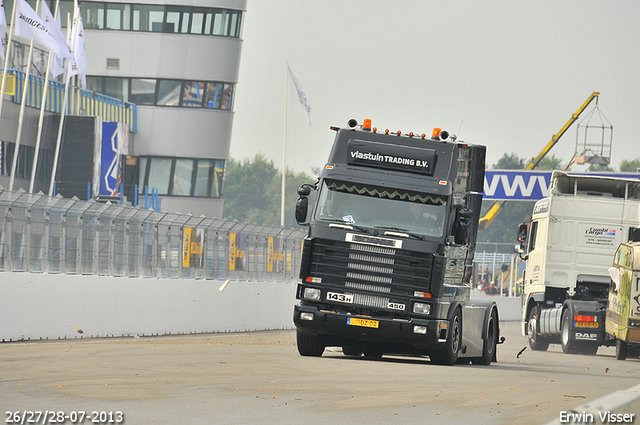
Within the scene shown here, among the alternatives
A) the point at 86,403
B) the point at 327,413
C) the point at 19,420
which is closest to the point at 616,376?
the point at 327,413

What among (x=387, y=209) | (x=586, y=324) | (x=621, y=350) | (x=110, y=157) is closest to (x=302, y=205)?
(x=387, y=209)

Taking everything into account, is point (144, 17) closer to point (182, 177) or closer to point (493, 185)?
point (182, 177)

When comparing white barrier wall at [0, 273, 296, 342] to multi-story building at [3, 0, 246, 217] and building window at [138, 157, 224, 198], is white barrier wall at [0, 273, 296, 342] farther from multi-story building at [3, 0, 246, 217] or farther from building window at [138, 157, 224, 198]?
multi-story building at [3, 0, 246, 217]

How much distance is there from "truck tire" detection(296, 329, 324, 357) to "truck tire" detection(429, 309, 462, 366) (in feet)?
5.80

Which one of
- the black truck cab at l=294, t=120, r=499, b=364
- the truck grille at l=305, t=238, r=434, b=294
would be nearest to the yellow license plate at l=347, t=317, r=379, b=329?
the black truck cab at l=294, t=120, r=499, b=364

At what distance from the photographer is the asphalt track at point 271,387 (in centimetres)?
970

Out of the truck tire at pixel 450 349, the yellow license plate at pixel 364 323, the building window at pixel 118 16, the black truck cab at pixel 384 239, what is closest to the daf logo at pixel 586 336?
the truck tire at pixel 450 349

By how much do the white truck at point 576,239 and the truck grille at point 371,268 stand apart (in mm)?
9978

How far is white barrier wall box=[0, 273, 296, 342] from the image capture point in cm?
1972

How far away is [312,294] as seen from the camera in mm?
16578

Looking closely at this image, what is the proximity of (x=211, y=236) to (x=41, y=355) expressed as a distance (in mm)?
13441

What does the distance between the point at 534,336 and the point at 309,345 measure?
10865mm

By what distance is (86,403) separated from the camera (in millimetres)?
9703

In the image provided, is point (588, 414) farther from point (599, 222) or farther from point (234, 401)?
point (599, 222)
